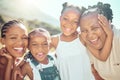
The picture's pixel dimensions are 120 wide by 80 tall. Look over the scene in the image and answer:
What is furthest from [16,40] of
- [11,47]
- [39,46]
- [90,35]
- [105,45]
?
[105,45]

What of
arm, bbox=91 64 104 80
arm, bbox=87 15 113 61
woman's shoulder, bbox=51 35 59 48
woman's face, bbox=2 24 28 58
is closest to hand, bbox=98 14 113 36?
arm, bbox=87 15 113 61

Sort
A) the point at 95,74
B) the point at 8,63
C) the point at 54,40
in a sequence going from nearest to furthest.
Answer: the point at 8,63, the point at 54,40, the point at 95,74

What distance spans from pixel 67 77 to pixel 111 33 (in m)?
0.56

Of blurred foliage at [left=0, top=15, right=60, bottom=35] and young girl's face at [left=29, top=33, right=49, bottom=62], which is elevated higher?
blurred foliage at [left=0, top=15, right=60, bottom=35]

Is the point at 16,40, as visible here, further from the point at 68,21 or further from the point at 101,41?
the point at 101,41

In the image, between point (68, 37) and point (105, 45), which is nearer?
point (68, 37)

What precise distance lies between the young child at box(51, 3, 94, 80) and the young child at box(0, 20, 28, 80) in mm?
272

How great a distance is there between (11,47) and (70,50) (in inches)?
19.8

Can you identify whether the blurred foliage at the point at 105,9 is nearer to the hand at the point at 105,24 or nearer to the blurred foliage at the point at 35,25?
the hand at the point at 105,24

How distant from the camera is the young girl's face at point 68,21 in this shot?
9.39ft

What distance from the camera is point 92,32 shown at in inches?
117

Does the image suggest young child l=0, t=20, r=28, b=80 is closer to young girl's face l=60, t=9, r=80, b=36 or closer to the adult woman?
young girl's face l=60, t=9, r=80, b=36

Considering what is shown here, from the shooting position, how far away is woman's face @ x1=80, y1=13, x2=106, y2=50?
9.71 feet

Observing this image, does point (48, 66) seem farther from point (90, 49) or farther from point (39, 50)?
point (90, 49)
